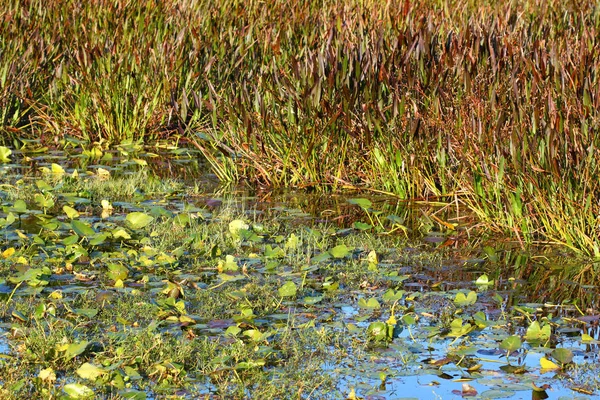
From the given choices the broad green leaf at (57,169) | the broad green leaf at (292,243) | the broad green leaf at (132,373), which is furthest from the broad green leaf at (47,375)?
the broad green leaf at (57,169)

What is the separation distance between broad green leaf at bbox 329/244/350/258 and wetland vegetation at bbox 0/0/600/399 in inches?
0.6

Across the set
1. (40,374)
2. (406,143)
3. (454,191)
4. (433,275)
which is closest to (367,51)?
(406,143)

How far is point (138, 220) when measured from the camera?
5.14m

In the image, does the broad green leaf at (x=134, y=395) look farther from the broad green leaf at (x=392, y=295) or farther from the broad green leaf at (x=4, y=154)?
the broad green leaf at (x=4, y=154)

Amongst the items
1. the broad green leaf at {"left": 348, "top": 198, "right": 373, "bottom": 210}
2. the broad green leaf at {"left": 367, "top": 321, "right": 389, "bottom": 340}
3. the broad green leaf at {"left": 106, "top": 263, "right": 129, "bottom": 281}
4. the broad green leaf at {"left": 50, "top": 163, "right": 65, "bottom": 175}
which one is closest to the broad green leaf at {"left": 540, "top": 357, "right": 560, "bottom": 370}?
the broad green leaf at {"left": 367, "top": 321, "right": 389, "bottom": 340}

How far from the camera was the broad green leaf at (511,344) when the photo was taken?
367 cm

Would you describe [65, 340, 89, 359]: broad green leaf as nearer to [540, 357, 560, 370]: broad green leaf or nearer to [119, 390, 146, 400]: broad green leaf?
[119, 390, 146, 400]: broad green leaf

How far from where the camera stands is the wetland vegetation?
358 centimetres

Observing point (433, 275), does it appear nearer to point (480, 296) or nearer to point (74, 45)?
point (480, 296)

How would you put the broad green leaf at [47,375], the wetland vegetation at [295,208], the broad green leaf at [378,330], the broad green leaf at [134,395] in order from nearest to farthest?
1. the broad green leaf at [134,395]
2. the broad green leaf at [47,375]
3. the wetland vegetation at [295,208]
4. the broad green leaf at [378,330]

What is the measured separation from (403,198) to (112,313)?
2560mm

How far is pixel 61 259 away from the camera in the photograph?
4.63 meters

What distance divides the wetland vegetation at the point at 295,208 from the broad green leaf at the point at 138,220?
3 cm

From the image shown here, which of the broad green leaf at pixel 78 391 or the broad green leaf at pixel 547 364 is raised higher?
the broad green leaf at pixel 547 364
